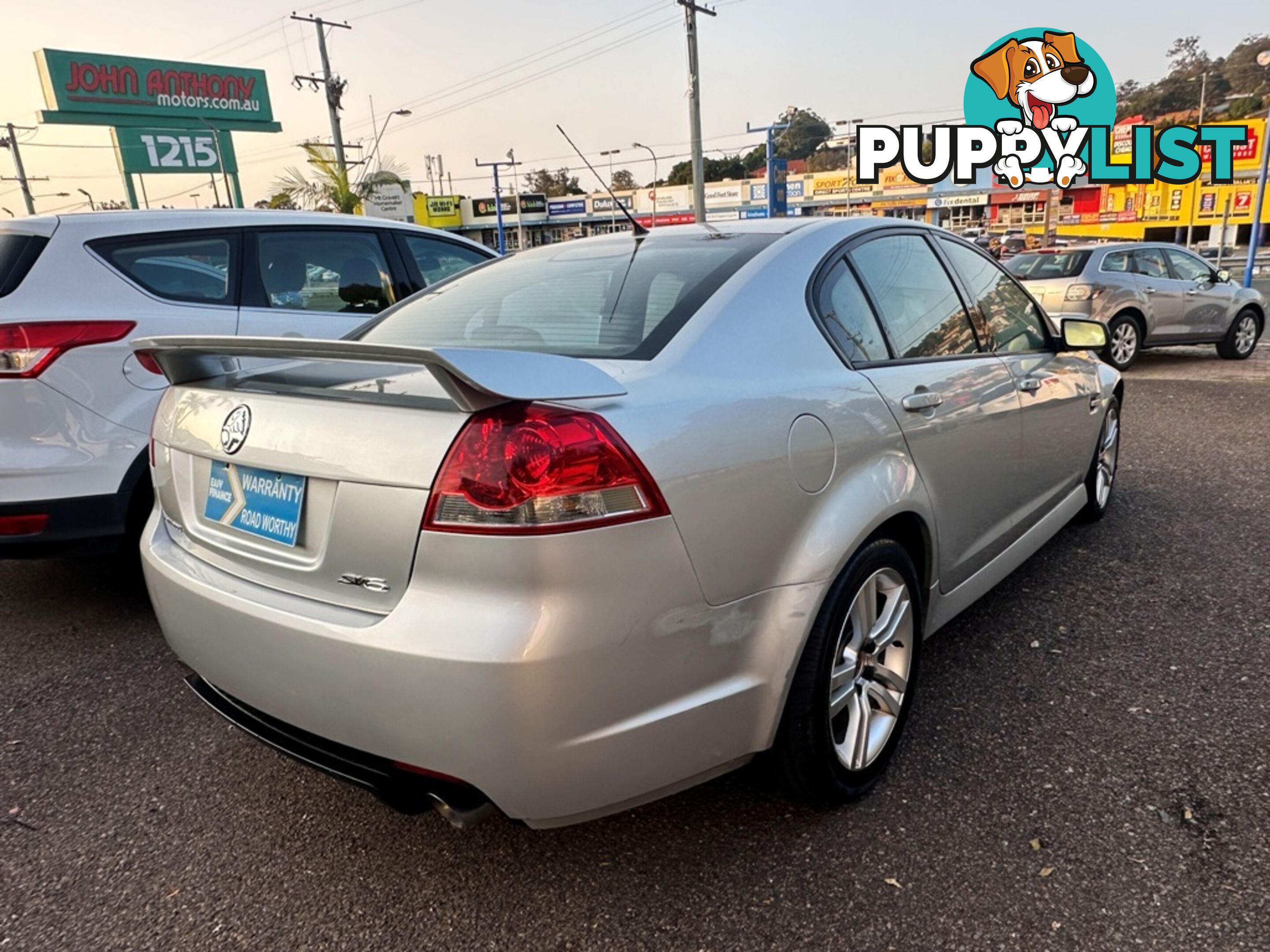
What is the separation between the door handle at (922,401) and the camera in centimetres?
233

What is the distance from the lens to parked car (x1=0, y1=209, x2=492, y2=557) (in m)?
3.09

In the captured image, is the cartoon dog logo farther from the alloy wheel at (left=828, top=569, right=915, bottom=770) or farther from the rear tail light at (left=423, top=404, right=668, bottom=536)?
the rear tail light at (left=423, top=404, right=668, bottom=536)

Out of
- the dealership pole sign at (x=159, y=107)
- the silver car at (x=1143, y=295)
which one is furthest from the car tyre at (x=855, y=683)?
the dealership pole sign at (x=159, y=107)

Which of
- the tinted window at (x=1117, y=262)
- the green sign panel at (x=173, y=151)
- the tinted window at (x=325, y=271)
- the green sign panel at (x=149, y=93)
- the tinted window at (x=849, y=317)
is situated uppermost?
the green sign panel at (x=149, y=93)

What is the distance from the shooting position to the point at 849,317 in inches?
93.0

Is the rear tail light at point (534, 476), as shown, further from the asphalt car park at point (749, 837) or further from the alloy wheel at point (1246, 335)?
the alloy wheel at point (1246, 335)

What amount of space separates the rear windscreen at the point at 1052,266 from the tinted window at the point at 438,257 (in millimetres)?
7446

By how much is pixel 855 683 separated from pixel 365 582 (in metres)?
1.28

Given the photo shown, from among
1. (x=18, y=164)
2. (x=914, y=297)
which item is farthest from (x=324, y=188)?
(x=18, y=164)

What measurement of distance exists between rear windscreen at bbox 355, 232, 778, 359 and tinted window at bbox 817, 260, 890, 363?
0.22 metres

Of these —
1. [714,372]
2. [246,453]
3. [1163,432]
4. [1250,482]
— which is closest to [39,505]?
[246,453]

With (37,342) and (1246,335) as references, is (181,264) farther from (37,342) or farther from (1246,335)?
(1246,335)

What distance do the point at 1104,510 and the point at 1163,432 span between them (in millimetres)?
2611

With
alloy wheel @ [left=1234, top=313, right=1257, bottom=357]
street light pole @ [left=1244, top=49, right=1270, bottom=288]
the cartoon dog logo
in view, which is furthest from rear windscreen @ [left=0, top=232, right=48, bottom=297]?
the cartoon dog logo
